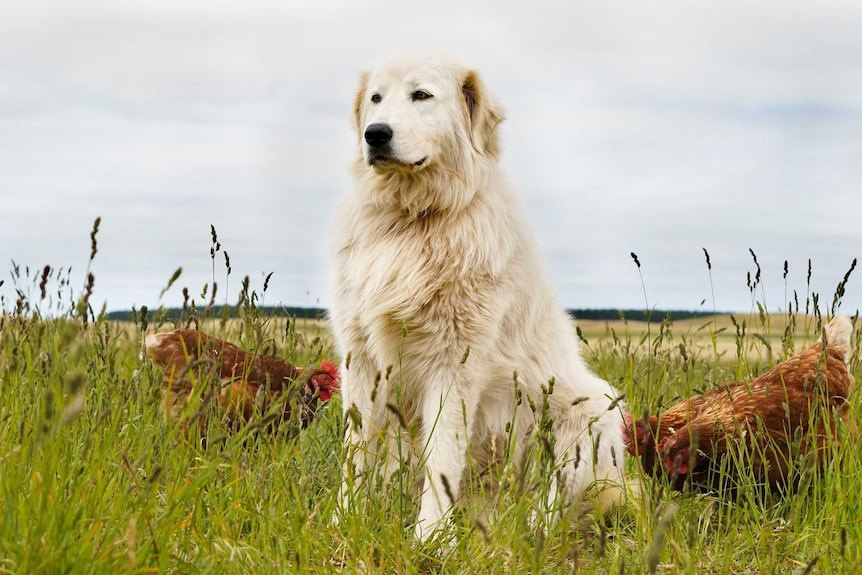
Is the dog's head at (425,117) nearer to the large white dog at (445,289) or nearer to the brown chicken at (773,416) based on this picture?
the large white dog at (445,289)

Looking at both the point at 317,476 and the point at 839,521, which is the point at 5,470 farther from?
the point at 839,521

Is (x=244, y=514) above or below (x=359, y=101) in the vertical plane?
below

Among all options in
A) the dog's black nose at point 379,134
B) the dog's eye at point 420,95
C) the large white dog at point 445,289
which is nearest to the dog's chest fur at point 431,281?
the large white dog at point 445,289

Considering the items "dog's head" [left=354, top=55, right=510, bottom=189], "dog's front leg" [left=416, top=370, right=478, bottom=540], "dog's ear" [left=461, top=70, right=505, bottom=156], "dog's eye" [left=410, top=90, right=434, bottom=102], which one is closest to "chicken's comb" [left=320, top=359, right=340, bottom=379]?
"dog's front leg" [left=416, top=370, right=478, bottom=540]

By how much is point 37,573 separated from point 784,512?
3.34 metres

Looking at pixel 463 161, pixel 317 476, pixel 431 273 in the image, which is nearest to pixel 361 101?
pixel 463 161

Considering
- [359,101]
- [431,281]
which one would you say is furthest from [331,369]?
[359,101]

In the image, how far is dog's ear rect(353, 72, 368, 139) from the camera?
4.50 meters

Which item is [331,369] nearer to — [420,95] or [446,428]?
[446,428]

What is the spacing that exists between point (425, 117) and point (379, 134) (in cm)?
30

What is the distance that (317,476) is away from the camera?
383cm

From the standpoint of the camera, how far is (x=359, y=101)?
14.9 feet

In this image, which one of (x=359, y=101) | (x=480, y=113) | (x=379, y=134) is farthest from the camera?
(x=359, y=101)

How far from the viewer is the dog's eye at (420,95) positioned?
13.3ft
